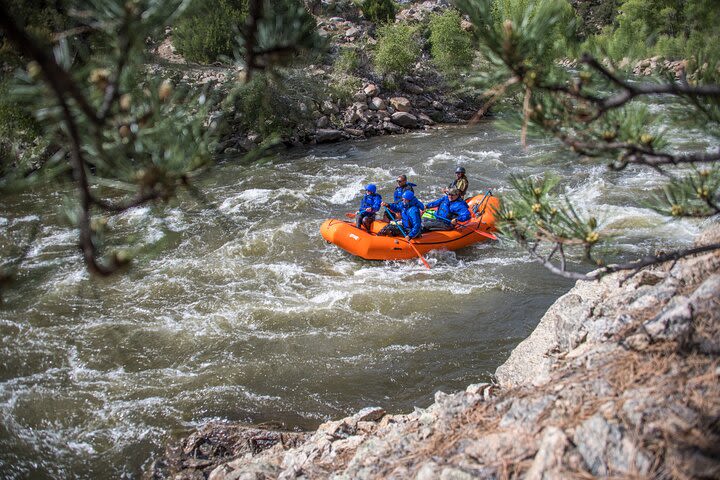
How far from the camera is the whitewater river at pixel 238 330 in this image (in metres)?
4.48

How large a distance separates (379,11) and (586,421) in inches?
1052

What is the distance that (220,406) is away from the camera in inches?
185

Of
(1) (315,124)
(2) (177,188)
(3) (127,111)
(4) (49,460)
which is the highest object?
(3) (127,111)

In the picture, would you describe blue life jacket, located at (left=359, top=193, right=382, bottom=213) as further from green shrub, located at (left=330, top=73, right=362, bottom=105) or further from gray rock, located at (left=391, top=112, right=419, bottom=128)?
green shrub, located at (left=330, top=73, right=362, bottom=105)

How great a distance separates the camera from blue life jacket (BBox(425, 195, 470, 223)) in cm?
806

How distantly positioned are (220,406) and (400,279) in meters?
3.17

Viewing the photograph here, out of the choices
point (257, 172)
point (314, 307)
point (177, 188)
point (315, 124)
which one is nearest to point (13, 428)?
point (314, 307)

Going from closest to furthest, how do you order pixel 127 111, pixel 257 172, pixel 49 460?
1. pixel 127 111
2. pixel 49 460
3. pixel 257 172

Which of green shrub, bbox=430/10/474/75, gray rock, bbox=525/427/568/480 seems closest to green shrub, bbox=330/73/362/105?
green shrub, bbox=430/10/474/75

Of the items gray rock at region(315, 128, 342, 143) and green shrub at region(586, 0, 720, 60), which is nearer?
green shrub at region(586, 0, 720, 60)

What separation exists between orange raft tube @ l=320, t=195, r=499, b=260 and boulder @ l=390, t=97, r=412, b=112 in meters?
9.91

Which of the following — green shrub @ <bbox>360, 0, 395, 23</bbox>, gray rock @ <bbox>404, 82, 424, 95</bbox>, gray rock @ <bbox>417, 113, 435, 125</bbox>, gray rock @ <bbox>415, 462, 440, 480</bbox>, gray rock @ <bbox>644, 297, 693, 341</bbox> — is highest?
green shrub @ <bbox>360, 0, 395, 23</bbox>

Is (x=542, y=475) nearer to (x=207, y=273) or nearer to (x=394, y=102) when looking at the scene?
(x=207, y=273)

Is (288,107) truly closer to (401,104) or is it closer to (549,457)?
(401,104)
